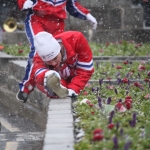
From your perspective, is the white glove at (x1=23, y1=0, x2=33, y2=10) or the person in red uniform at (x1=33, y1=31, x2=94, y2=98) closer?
the person in red uniform at (x1=33, y1=31, x2=94, y2=98)

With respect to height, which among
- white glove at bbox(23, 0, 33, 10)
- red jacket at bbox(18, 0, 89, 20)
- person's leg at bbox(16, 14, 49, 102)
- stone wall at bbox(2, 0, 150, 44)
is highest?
white glove at bbox(23, 0, 33, 10)

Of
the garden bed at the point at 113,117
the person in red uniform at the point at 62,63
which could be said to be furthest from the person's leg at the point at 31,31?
the garden bed at the point at 113,117

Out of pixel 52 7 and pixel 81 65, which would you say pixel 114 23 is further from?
pixel 81 65

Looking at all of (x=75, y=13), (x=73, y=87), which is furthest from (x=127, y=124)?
(x=75, y=13)

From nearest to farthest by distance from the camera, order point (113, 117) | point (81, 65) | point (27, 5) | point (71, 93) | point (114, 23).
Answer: point (113, 117) < point (71, 93) < point (81, 65) < point (27, 5) < point (114, 23)

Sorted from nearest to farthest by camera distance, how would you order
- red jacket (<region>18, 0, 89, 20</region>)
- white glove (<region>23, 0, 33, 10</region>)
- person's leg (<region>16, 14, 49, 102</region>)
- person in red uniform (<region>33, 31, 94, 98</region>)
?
person in red uniform (<region>33, 31, 94, 98</region>)
person's leg (<region>16, 14, 49, 102</region>)
white glove (<region>23, 0, 33, 10</region>)
red jacket (<region>18, 0, 89, 20</region>)

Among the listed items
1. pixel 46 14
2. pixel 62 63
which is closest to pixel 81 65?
pixel 62 63

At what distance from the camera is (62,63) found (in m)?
7.05

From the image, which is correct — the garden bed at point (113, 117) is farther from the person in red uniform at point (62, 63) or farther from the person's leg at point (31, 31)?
the person's leg at point (31, 31)

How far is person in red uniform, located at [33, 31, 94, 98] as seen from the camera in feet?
21.6

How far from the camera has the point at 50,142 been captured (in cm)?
457

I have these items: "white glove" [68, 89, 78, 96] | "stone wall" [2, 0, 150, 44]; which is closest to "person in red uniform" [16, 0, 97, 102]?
"white glove" [68, 89, 78, 96]

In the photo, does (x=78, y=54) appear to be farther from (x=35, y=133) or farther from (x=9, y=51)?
(x=9, y=51)

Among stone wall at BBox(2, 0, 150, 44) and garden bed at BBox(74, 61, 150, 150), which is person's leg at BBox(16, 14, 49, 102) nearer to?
garden bed at BBox(74, 61, 150, 150)
